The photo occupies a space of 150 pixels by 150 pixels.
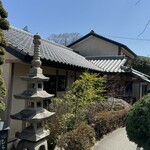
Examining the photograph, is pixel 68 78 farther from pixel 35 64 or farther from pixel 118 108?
pixel 35 64

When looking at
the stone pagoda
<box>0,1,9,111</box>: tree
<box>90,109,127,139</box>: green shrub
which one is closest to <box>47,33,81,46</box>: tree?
<box>90,109,127,139</box>: green shrub

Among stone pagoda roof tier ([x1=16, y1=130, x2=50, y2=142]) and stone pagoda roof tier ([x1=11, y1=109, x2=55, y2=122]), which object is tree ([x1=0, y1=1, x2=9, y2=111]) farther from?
stone pagoda roof tier ([x1=16, y1=130, x2=50, y2=142])

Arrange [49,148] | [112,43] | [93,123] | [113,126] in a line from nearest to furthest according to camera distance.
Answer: [49,148]
[93,123]
[113,126]
[112,43]

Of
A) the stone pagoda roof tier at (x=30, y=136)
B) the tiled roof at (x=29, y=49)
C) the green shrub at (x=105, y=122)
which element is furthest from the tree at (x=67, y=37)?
the stone pagoda roof tier at (x=30, y=136)

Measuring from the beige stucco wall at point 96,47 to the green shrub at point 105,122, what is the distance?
47.7ft

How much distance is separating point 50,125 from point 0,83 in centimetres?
250

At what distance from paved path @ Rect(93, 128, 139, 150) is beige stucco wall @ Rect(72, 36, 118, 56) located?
15966 millimetres

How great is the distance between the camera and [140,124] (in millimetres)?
6113

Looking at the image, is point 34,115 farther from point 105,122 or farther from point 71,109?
point 105,122

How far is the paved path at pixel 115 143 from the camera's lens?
329 inches

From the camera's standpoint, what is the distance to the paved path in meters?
8.35

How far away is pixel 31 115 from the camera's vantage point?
6230 mm

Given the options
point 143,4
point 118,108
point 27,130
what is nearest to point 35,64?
point 27,130

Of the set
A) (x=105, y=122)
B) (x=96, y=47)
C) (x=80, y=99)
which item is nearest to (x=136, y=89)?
(x=96, y=47)
